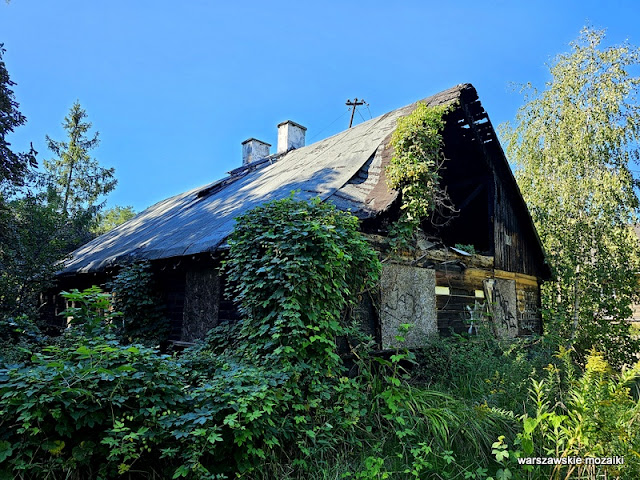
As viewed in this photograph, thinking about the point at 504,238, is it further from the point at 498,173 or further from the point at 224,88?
the point at 224,88

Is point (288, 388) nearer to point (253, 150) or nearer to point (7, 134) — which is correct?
point (7, 134)

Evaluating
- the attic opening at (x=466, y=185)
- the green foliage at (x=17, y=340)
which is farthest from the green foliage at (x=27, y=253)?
the attic opening at (x=466, y=185)

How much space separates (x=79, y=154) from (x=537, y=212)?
73.3 ft

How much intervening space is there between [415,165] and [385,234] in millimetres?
1222

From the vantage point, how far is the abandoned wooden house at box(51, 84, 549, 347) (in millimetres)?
7004

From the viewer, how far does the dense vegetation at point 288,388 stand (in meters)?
3.27

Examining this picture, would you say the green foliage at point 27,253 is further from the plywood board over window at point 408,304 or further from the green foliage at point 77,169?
the green foliage at point 77,169

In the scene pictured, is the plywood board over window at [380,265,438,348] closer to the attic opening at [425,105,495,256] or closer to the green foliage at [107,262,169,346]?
the attic opening at [425,105,495,256]

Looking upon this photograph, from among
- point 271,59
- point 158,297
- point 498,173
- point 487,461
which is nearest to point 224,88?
point 271,59

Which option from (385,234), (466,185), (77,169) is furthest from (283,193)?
(77,169)

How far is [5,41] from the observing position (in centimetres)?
861

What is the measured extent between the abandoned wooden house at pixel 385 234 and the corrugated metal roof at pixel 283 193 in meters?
0.03

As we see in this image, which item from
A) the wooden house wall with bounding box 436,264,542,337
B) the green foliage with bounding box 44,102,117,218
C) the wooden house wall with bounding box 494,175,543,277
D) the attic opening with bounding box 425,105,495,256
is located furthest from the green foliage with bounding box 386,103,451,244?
the green foliage with bounding box 44,102,117,218

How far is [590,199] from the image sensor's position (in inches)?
449
